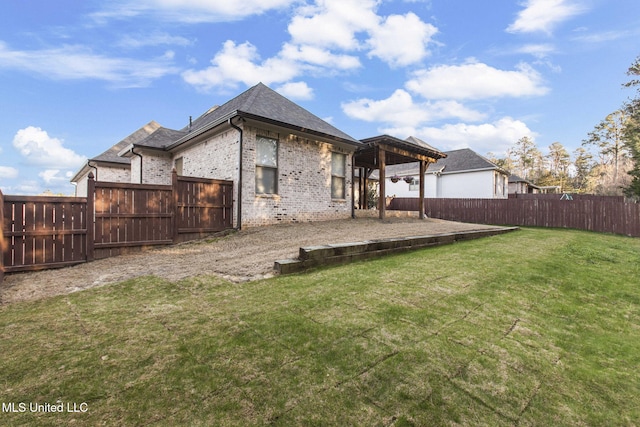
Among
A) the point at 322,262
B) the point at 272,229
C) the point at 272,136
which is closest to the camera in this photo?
the point at 322,262

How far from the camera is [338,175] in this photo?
1220 cm

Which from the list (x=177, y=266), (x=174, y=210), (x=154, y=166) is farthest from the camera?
(x=154, y=166)

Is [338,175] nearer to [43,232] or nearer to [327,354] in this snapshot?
[43,232]

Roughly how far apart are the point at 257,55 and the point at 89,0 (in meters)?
7.51

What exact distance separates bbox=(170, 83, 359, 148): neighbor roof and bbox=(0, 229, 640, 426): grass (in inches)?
256

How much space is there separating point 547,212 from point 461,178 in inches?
394

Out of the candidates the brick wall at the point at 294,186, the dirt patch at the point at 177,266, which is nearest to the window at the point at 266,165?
the brick wall at the point at 294,186

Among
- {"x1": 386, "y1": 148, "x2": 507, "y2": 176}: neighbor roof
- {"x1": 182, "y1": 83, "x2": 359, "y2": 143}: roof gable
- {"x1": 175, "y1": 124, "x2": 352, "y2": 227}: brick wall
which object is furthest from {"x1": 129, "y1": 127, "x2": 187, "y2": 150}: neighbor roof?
{"x1": 386, "y1": 148, "x2": 507, "y2": 176}: neighbor roof

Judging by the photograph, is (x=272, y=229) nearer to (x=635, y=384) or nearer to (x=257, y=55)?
(x=635, y=384)

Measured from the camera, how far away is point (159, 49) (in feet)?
37.3

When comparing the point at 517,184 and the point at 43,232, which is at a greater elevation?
Result: the point at 517,184

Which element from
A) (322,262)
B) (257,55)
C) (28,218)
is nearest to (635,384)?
(322,262)

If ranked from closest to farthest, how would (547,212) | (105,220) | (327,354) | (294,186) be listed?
(327,354)
(105,220)
(294,186)
(547,212)

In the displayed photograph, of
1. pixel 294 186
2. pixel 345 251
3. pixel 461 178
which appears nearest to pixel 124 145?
pixel 294 186
